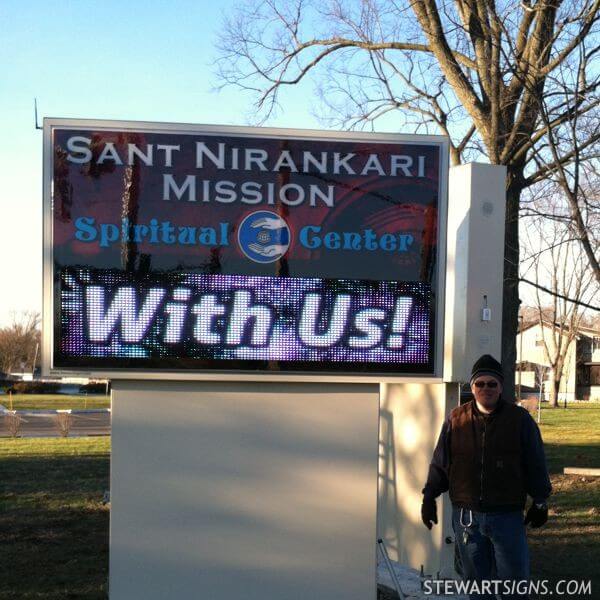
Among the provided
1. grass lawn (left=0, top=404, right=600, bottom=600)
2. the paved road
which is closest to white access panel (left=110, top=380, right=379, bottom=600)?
grass lawn (left=0, top=404, right=600, bottom=600)

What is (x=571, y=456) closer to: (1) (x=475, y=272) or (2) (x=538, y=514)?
(1) (x=475, y=272)

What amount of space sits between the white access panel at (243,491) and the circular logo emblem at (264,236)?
933mm

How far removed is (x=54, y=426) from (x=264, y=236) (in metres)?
22.2

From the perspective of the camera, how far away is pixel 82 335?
564 centimetres

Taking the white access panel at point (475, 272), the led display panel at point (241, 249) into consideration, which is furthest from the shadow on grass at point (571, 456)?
the led display panel at point (241, 249)

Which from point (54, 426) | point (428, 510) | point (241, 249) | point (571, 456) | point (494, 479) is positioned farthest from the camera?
point (54, 426)

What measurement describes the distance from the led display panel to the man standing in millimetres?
1018

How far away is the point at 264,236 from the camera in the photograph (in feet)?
18.9

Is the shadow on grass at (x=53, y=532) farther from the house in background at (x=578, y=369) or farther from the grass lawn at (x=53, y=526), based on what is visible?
the house in background at (x=578, y=369)

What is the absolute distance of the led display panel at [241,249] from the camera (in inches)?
222

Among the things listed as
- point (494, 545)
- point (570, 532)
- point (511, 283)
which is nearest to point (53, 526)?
point (570, 532)

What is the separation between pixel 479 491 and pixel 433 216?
2045 millimetres

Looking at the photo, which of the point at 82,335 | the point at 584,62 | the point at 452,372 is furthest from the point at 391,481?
the point at 584,62

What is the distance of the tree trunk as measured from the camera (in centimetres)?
1232
